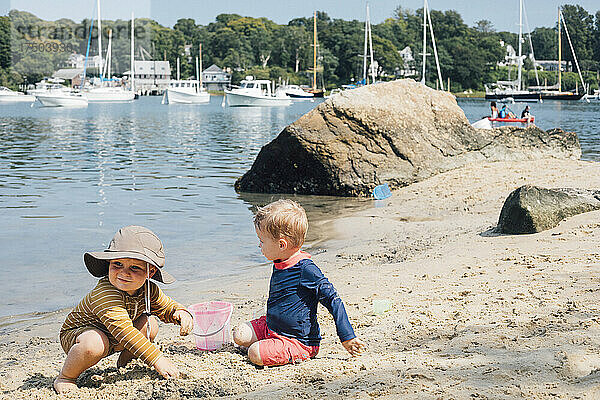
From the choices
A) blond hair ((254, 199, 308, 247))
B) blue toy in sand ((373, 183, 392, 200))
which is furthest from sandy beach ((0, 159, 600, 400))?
blue toy in sand ((373, 183, 392, 200))

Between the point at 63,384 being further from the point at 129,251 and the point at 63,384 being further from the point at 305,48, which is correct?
the point at 305,48

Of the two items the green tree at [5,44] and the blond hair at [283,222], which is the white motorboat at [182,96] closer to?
the green tree at [5,44]

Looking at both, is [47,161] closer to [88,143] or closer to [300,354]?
[88,143]

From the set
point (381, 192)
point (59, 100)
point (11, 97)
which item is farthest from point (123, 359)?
point (11, 97)

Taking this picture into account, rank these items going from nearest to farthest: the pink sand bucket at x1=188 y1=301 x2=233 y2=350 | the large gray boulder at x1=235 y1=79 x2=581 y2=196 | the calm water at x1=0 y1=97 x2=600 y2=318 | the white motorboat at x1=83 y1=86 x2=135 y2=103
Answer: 1. the pink sand bucket at x1=188 y1=301 x2=233 y2=350
2. the calm water at x1=0 y1=97 x2=600 y2=318
3. the large gray boulder at x1=235 y1=79 x2=581 y2=196
4. the white motorboat at x1=83 y1=86 x2=135 y2=103

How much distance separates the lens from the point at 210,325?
409 cm

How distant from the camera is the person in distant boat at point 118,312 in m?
3.62

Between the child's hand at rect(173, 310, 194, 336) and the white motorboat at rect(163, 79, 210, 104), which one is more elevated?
the white motorboat at rect(163, 79, 210, 104)

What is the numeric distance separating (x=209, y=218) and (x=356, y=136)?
3.44 meters

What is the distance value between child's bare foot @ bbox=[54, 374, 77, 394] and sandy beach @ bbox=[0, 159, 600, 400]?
6cm

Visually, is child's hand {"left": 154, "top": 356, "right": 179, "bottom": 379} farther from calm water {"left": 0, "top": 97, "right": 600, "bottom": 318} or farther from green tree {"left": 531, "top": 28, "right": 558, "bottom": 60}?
green tree {"left": 531, "top": 28, "right": 558, "bottom": 60}

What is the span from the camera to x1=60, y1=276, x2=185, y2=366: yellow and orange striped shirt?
3672 millimetres

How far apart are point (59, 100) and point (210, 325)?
220 feet

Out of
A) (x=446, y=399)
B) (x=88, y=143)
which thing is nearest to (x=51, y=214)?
(x=446, y=399)
